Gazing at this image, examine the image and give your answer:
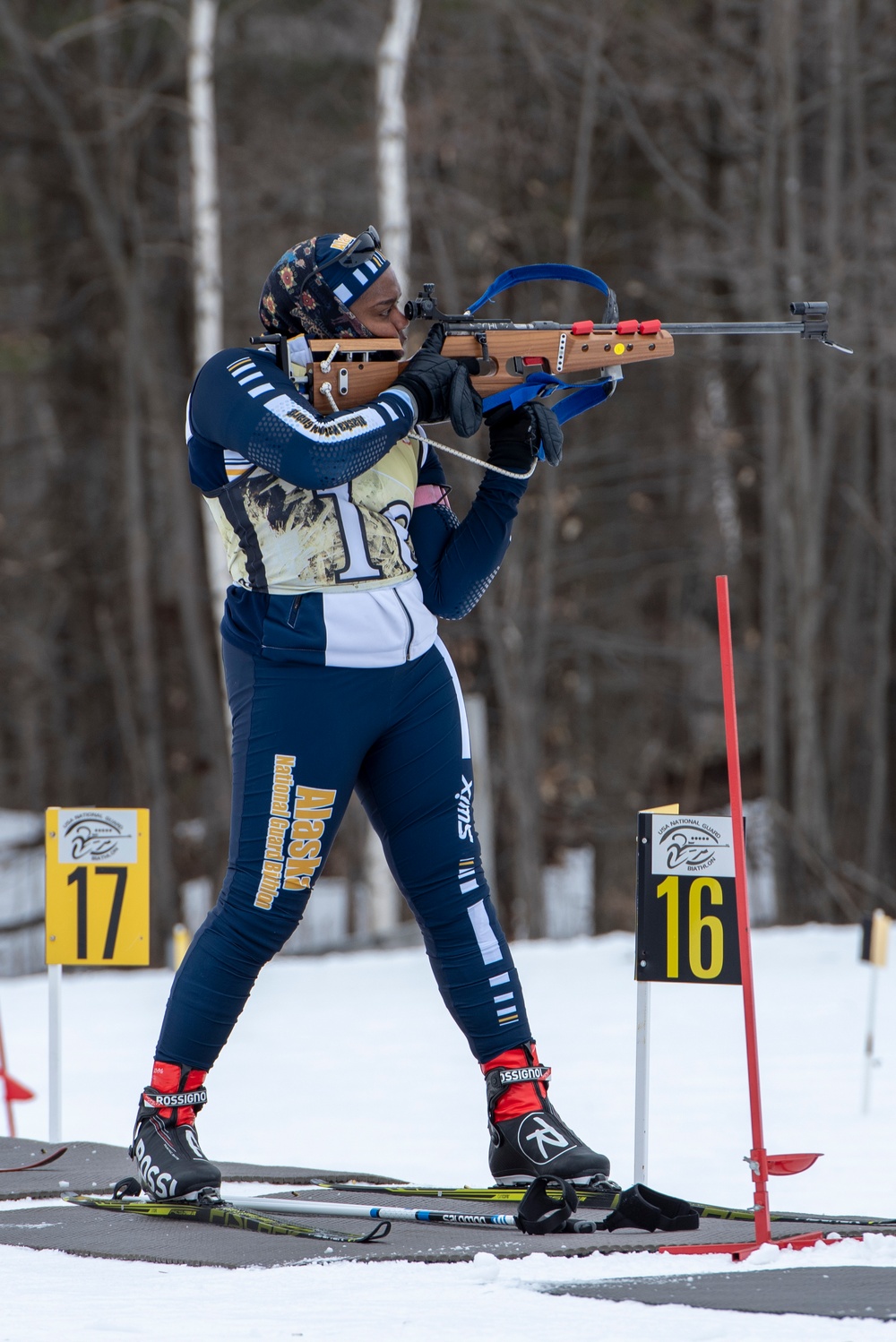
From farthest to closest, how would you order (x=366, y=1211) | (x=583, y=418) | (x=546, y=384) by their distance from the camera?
(x=583, y=418) → (x=546, y=384) → (x=366, y=1211)

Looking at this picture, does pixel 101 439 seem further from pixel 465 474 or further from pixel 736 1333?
pixel 736 1333

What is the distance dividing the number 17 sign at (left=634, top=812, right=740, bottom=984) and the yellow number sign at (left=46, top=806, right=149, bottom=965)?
1367mm

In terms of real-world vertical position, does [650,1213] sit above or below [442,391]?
below

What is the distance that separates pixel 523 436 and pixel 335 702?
2.09ft

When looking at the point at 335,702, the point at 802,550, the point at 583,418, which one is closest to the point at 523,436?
the point at 335,702

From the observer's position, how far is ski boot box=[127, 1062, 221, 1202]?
9.32 feet

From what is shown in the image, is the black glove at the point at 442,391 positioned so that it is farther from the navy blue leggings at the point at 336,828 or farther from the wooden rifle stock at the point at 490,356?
the navy blue leggings at the point at 336,828

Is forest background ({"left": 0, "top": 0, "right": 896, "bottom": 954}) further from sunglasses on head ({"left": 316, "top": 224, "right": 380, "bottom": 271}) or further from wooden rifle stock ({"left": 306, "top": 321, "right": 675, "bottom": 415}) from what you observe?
sunglasses on head ({"left": 316, "top": 224, "right": 380, "bottom": 271})

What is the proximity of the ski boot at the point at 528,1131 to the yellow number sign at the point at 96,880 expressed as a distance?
1279mm

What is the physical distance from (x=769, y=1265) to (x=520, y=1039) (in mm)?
769

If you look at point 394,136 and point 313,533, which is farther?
point 394,136

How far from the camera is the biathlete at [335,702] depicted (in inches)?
112

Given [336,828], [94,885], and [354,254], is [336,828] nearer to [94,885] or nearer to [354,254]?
[354,254]

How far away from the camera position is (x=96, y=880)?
12.8 ft
